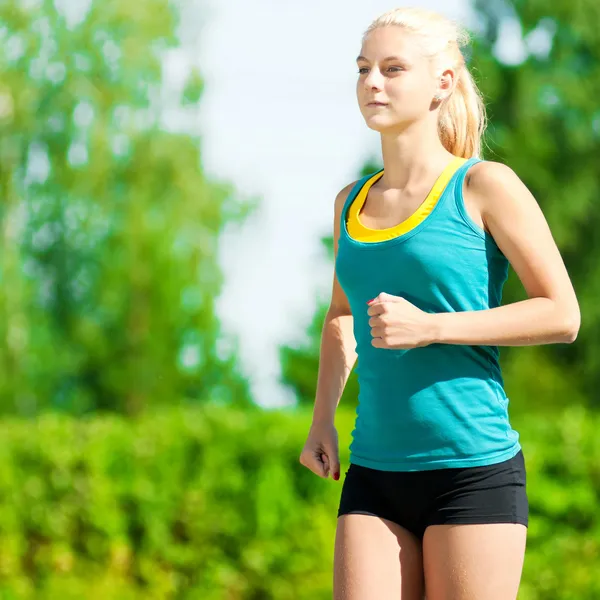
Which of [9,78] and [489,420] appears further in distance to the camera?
[9,78]

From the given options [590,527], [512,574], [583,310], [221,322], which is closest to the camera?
[512,574]

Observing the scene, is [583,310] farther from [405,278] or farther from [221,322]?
[405,278]

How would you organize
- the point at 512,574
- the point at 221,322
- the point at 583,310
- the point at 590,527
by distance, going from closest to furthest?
the point at 512,574 < the point at 590,527 < the point at 583,310 < the point at 221,322

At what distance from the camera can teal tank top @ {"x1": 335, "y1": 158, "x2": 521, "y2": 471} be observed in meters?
2.49

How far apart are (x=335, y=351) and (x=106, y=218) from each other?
18276 millimetres

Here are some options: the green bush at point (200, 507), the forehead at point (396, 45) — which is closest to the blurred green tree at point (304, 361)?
the green bush at point (200, 507)

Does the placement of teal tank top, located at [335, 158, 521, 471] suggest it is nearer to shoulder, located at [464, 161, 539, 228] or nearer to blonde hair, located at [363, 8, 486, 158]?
shoulder, located at [464, 161, 539, 228]

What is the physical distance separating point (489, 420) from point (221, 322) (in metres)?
→ 17.6

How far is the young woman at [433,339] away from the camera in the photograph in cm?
246

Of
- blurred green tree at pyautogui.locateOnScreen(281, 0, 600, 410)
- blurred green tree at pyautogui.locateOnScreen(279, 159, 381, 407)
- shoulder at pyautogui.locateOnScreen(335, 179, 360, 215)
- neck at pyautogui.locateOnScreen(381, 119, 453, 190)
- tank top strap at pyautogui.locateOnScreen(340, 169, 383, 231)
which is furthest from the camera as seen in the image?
blurred green tree at pyautogui.locateOnScreen(279, 159, 381, 407)

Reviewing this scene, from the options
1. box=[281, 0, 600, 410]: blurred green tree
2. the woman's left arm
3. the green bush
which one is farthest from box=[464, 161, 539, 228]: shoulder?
box=[281, 0, 600, 410]: blurred green tree

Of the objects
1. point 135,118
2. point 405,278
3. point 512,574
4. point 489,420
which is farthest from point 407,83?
point 135,118

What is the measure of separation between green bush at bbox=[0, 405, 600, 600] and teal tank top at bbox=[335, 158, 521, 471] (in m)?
4.42

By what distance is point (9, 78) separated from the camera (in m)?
20.5
